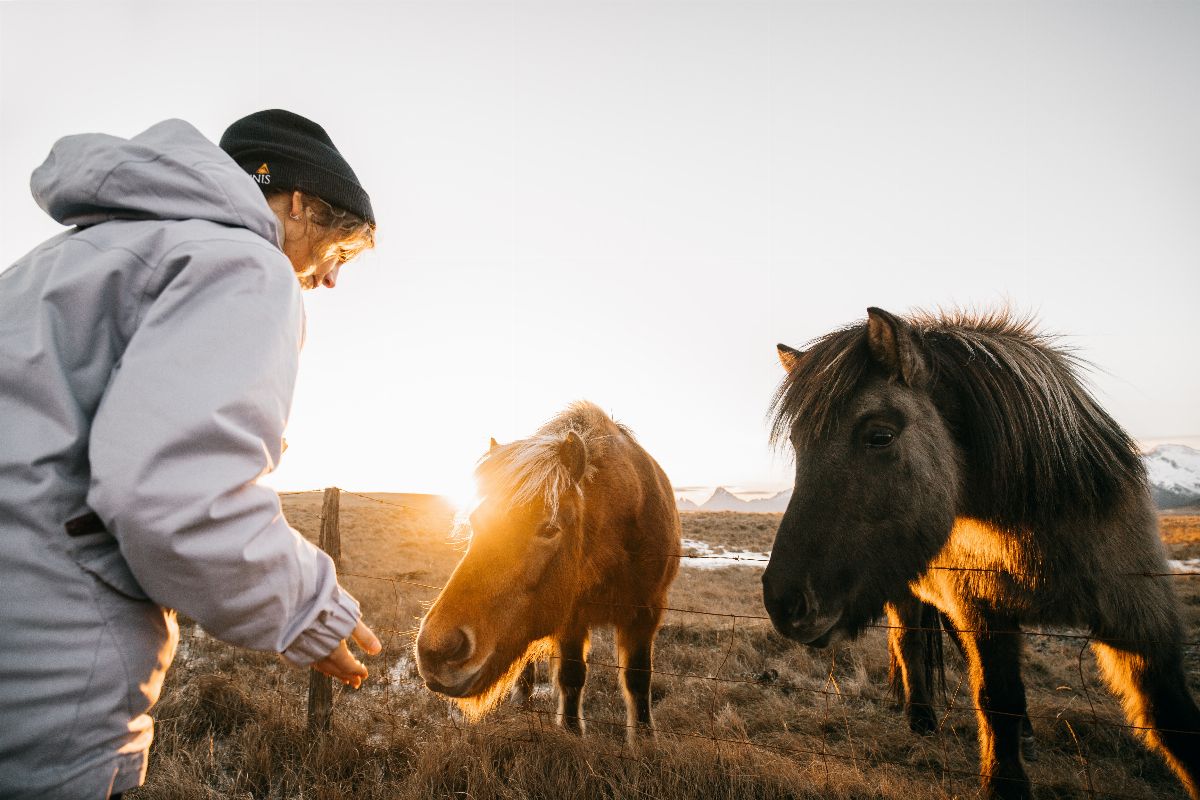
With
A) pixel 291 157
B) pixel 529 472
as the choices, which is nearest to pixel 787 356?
pixel 529 472

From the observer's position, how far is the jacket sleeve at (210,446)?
3.51 feet

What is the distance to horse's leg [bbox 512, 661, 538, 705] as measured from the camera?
17.3 ft

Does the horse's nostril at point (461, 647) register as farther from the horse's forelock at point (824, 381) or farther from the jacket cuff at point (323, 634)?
the horse's forelock at point (824, 381)

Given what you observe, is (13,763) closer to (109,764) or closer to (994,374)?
(109,764)

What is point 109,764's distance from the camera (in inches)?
46.9

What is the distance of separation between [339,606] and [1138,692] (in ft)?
13.2

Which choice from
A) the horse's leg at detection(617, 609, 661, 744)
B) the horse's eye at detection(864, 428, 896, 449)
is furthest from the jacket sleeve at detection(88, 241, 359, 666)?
the horse's leg at detection(617, 609, 661, 744)

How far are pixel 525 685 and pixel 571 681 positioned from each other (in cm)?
99

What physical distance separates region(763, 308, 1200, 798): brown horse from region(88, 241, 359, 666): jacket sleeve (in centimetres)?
220

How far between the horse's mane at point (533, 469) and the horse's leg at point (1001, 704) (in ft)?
8.26

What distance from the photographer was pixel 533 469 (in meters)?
3.73

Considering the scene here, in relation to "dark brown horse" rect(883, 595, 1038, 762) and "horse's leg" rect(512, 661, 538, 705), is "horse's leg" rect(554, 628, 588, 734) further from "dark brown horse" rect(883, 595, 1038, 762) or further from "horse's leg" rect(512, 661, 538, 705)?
"dark brown horse" rect(883, 595, 1038, 762)

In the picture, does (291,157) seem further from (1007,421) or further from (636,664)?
(636,664)

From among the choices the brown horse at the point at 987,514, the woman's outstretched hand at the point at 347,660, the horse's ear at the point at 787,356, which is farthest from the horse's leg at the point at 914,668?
the woman's outstretched hand at the point at 347,660
